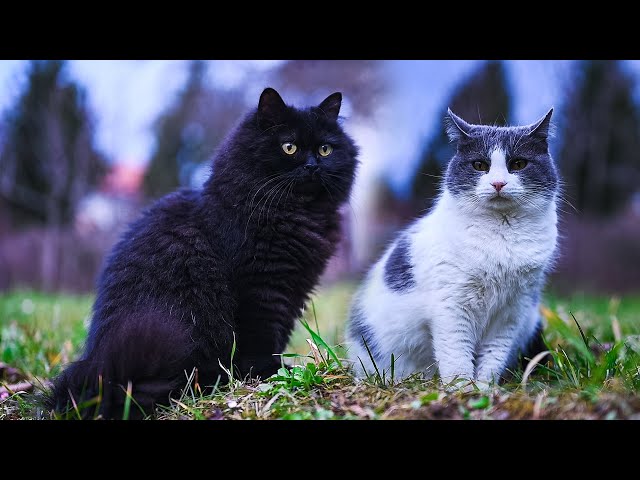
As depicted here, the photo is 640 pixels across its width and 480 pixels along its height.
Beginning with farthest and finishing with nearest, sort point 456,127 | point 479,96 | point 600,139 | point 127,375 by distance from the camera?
1. point 600,139
2. point 479,96
3. point 456,127
4. point 127,375

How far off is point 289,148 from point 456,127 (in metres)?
0.78

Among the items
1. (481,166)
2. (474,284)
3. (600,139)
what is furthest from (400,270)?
(600,139)

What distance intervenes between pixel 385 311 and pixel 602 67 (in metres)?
5.46

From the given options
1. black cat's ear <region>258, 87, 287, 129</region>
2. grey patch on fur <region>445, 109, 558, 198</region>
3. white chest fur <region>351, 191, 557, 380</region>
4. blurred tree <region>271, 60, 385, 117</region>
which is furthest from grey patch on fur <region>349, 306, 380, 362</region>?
blurred tree <region>271, 60, 385, 117</region>

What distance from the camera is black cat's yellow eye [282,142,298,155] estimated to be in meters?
2.56

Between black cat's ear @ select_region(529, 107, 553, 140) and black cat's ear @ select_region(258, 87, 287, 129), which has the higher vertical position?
black cat's ear @ select_region(258, 87, 287, 129)

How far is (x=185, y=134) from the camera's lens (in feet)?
25.9

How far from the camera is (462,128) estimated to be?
246cm

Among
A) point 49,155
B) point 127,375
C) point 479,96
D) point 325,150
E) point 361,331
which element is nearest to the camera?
point 127,375

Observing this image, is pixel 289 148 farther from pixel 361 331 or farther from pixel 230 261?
pixel 361 331

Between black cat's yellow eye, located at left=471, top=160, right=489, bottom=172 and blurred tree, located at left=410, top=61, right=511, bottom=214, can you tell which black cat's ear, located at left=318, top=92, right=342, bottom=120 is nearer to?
black cat's yellow eye, located at left=471, top=160, right=489, bottom=172

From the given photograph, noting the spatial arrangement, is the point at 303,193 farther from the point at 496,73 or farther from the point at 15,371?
the point at 496,73

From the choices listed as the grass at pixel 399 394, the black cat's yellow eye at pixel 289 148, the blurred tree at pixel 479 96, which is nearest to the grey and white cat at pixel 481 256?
the grass at pixel 399 394

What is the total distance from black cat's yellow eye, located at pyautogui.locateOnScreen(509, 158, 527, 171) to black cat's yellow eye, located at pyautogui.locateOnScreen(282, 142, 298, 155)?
980 mm
